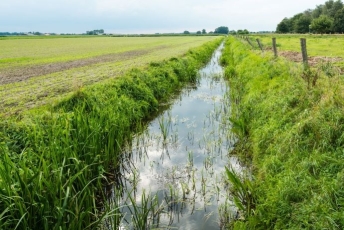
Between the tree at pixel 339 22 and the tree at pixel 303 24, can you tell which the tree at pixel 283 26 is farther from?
the tree at pixel 339 22

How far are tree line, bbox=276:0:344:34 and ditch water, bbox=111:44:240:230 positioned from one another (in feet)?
244

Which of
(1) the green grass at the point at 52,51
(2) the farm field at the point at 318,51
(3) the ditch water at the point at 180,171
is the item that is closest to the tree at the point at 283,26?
(1) the green grass at the point at 52,51

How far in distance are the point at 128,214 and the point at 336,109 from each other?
166 inches

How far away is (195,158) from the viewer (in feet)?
23.1

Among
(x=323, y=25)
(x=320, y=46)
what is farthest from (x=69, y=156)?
(x=323, y=25)

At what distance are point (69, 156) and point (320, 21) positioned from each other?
268 ft

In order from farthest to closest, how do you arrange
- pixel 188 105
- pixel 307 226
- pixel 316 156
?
pixel 188 105
pixel 316 156
pixel 307 226

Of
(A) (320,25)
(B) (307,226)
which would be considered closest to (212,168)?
(B) (307,226)

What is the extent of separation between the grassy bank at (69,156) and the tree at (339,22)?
77604 millimetres

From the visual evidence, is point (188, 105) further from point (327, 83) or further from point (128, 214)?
point (128, 214)

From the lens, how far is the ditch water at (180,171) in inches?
186

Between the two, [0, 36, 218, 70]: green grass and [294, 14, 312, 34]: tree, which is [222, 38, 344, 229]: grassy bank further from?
[294, 14, 312, 34]: tree

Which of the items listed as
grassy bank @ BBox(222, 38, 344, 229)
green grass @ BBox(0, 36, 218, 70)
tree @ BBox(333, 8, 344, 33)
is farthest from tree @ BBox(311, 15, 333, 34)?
grassy bank @ BBox(222, 38, 344, 229)

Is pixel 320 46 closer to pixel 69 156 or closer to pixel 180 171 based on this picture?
pixel 180 171
